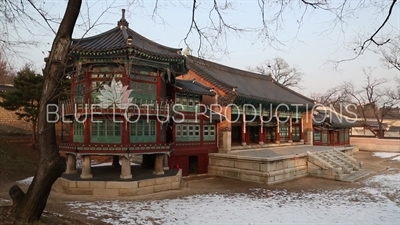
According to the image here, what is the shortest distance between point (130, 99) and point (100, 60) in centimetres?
254

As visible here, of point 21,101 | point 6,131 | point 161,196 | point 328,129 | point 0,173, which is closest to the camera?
point 161,196

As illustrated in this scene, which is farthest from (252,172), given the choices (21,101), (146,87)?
(21,101)

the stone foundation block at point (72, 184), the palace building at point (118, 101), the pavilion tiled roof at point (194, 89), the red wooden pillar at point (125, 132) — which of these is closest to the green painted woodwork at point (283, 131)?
the pavilion tiled roof at point (194, 89)

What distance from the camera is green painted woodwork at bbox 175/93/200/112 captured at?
63.6 ft

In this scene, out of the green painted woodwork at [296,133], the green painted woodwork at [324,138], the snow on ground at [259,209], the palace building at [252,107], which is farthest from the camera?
the green painted woodwork at [324,138]

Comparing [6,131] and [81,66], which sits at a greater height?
[81,66]

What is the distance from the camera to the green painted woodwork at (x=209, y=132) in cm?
2106

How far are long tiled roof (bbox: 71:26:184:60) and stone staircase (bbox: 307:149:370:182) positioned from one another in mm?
12133

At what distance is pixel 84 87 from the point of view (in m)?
15.7

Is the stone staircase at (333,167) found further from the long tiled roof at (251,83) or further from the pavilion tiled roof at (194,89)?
the pavilion tiled roof at (194,89)

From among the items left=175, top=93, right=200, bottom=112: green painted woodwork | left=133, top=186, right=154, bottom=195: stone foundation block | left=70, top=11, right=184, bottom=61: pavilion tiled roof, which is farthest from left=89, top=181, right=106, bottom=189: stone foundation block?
left=175, top=93, right=200, bottom=112: green painted woodwork

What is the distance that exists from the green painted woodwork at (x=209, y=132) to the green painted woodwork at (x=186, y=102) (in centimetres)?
175

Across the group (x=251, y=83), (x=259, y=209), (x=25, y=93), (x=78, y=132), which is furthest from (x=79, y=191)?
(x=251, y=83)

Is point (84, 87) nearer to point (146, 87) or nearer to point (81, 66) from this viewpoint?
point (81, 66)
